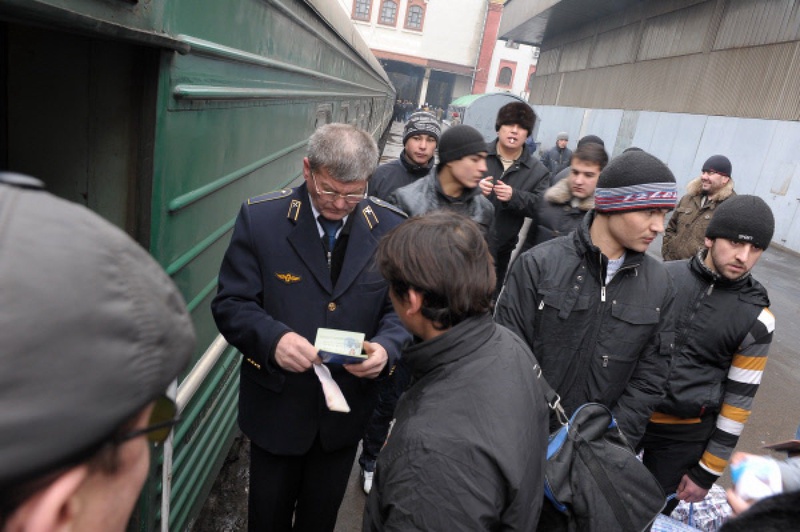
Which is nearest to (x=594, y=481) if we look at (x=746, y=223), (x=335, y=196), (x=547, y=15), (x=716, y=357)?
(x=716, y=357)

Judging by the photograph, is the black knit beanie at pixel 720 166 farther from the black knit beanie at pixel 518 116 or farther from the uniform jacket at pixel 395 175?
the uniform jacket at pixel 395 175

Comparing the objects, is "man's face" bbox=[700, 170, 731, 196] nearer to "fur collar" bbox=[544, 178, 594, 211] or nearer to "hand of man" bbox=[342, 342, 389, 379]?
Answer: "fur collar" bbox=[544, 178, 594, 211]

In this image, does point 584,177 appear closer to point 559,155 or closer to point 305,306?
point 305,306

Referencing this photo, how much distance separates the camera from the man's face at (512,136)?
398 cm

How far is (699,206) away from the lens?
4793 millimetres

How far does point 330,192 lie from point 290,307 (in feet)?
1.42

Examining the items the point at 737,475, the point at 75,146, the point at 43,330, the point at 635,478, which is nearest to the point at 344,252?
the point at 75,146

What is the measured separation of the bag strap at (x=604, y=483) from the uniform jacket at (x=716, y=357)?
0.94 meters

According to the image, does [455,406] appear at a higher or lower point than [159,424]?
lower

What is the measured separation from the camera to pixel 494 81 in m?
47.1

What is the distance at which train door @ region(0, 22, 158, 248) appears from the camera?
1.47 metres

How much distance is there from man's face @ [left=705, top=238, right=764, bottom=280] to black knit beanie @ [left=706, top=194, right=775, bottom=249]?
23 mm

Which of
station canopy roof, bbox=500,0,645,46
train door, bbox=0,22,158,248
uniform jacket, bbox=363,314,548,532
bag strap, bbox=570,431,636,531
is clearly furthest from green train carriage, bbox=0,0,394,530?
station canopy roof, bbox=500,0,645,46

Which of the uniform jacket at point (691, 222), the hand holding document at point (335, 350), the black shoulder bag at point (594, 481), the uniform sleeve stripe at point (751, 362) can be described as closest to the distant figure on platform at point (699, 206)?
the uniform jacket at point (691, 222)
